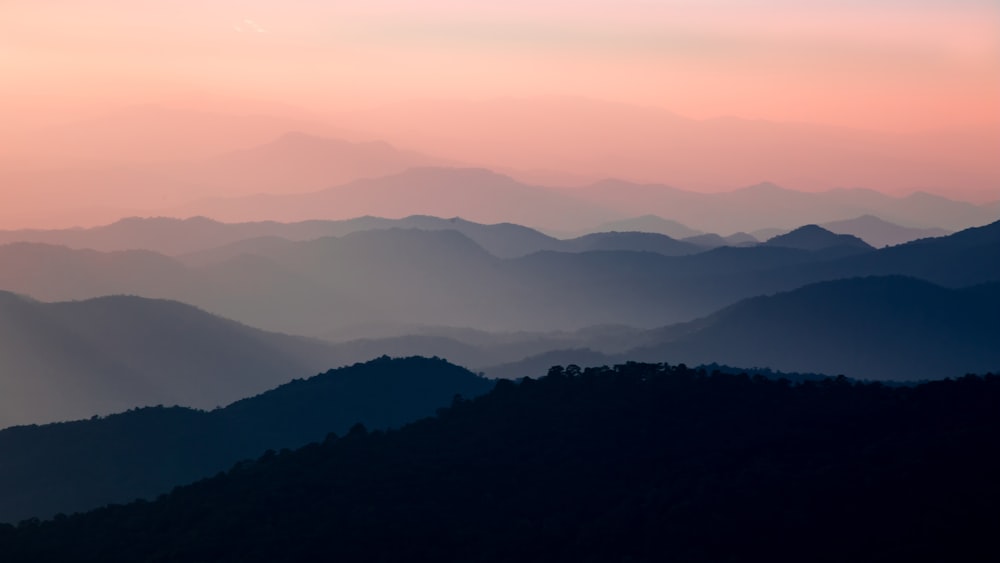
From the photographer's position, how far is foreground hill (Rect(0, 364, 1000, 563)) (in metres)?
50.8

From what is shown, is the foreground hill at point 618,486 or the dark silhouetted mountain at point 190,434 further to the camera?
the dark silhouetted mountain at point 190,434

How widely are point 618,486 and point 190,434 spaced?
68.8 m

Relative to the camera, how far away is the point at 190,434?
121 m

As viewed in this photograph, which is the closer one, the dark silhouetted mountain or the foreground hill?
the foreground hill

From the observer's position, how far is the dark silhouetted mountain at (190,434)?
11294cm

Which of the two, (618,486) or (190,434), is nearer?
(618,486)

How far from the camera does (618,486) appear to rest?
6038 centimetres

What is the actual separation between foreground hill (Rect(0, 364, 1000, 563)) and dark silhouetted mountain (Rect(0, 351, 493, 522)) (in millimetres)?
44262

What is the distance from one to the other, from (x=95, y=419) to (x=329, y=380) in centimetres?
2161

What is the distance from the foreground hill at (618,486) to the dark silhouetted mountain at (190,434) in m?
44.3

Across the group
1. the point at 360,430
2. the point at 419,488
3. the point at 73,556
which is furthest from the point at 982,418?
the point at 73,556

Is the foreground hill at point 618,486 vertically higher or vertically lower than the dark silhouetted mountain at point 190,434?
lower

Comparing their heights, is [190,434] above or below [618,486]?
above

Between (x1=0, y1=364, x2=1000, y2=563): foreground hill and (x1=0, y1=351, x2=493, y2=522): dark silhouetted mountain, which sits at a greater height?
(x1=0, y1=351, x2=493, y2=522): dark silhouetted mountain
